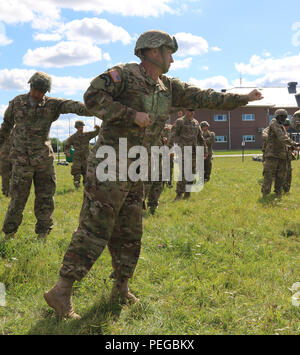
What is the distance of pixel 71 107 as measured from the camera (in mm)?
4969

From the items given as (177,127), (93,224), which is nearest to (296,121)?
(177,127)

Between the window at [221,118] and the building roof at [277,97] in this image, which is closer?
the window at [221,118]

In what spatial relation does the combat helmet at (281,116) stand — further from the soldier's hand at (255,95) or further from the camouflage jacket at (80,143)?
the soldier's hand at (255,95)

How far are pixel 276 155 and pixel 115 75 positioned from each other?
715 centimetres

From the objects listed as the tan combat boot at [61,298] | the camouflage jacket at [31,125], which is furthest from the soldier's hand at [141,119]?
the camouflage jacket at [31,125]

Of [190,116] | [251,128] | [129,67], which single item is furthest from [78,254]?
[251,128]

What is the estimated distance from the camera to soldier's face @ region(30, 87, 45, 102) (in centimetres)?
506

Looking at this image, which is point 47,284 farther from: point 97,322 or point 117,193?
point 117,193

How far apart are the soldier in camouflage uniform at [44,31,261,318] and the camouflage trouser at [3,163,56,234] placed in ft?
8.20

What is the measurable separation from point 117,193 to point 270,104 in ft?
179

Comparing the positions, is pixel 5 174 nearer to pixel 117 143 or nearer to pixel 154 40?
pixel 117 143

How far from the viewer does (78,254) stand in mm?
3006

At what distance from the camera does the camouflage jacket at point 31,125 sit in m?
5.18

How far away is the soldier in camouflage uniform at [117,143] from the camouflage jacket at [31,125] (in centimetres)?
228
